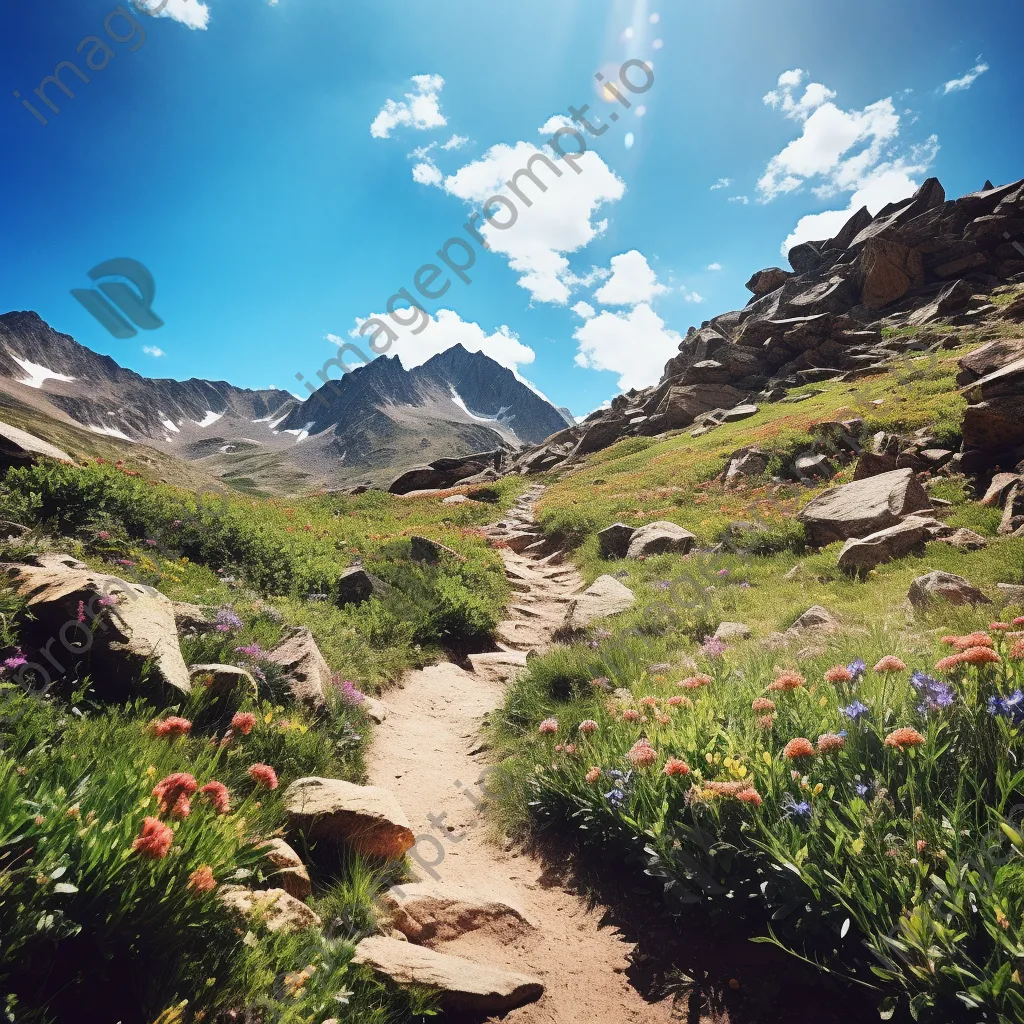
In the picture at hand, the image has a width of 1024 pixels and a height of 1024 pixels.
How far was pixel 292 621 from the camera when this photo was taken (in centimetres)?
767

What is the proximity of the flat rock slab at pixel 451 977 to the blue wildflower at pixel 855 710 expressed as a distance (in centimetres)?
251

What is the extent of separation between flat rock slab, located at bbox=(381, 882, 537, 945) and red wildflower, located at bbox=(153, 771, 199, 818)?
1.79 metres

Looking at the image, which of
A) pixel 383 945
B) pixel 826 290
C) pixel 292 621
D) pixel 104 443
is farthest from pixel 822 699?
pixel 104 443

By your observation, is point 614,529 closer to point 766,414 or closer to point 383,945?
point 383,945

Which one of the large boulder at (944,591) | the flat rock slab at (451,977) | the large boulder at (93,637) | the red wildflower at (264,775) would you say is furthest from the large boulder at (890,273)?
the red wildflower at (264,775)

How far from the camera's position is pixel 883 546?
28.7ft

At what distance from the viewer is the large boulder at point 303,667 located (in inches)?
225

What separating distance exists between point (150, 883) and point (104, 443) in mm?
167274

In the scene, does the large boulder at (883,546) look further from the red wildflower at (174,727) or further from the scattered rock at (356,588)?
the red wildflower at (174,727)

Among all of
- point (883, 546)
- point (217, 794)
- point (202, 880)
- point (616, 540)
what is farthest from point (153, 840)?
point (616, 540)

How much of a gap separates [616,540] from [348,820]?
12.0 metres

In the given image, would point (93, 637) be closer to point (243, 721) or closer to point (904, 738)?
point (243, 721)

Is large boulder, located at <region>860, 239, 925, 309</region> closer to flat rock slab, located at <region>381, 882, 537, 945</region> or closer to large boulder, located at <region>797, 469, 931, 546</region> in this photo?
large boulder, located at <region>797, 469, 931, 546</region>

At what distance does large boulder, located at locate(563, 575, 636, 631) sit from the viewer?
364 inches
